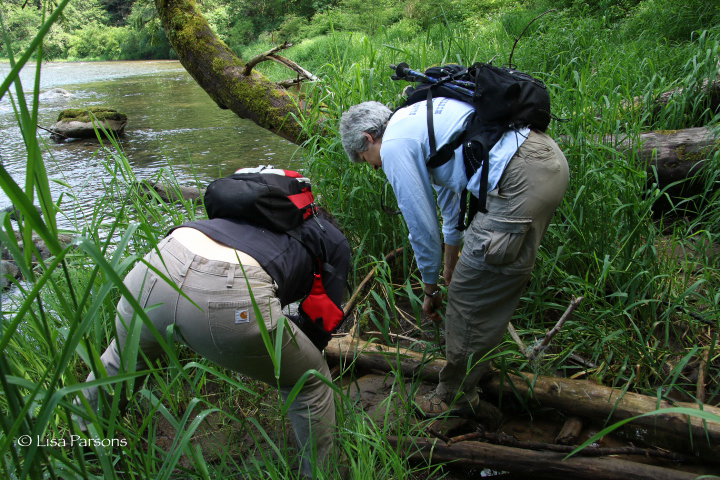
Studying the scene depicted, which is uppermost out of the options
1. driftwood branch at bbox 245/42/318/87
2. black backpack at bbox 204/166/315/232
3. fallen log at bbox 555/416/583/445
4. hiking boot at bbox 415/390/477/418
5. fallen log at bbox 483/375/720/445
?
driftwood branch at bbox 245/42/318/87

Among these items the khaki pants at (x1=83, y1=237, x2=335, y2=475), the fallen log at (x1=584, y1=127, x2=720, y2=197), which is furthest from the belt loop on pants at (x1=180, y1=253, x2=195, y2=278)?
the fallen log at (x1=584, y1=127, x2=720, y2=197)

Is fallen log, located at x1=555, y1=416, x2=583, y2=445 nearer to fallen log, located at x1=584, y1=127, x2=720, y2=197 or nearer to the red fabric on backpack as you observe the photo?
the red fabric on backpack

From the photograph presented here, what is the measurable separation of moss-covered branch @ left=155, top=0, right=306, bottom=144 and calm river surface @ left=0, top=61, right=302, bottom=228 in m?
0.48

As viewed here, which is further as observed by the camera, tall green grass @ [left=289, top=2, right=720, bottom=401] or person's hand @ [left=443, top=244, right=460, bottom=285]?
person's hand @ [left=443, top=244, right=460, bottom=285]

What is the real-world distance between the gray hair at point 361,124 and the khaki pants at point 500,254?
0.63m

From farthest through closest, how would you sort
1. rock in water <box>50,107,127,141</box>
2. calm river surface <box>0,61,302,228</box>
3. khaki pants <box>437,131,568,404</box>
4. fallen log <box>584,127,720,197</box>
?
rock in water <box>50,107,127,141</box> < calm river surface <box>0,61,302,228</box> < fallen log <box>584,127,720,197</box> < khaki pants <box>437,131,568,404</box>

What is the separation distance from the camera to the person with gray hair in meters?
2.12

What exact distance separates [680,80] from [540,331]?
2.92m

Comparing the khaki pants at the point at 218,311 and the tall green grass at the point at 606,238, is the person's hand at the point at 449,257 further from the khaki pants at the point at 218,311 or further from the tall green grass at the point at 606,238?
the khaki pants at the point at 218,311

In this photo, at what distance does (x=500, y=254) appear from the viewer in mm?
2121

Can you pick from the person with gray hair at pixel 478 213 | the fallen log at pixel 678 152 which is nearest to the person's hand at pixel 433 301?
the person with gray hair at pixel 478 213

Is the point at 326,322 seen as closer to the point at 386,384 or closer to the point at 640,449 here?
the point at 386,384

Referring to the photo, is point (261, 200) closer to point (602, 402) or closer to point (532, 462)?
point (532, 462)

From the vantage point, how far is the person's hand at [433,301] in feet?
8.48
